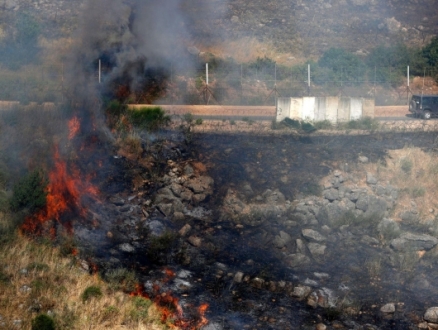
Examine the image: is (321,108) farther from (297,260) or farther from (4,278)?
(4,278)

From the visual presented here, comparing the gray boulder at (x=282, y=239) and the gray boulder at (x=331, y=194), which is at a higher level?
the gray boulder at (x=331, y=194)

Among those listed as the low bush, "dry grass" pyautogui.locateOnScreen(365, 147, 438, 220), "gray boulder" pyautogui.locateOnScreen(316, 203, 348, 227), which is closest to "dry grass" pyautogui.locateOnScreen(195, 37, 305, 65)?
"dry grass" pyautogui.locateOnScreen(365, 147, 438, 220)

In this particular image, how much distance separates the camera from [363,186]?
54.3ft

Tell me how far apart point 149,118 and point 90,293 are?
10.7 meters

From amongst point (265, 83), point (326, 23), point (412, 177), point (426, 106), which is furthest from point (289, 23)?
point (412, 177)

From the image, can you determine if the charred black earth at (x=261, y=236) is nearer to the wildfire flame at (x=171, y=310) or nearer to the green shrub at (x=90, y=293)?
the wildfire flame at (x=171, y=310)

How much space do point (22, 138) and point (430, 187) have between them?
13127 mm

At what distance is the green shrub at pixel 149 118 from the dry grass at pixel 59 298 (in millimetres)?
8658

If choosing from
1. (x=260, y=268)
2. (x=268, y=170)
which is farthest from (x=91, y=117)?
(x=260, y=268)

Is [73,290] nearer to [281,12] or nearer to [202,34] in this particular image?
[202,34]

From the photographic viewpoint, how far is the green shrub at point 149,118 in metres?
19.2

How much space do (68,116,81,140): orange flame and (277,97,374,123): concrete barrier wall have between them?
806 centimetres

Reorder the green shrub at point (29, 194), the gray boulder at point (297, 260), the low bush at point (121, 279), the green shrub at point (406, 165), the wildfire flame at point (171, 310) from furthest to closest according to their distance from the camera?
the green shrub at point (406, 165) → the gray boulder at point (297, 260) → the green shrub at point (29, 194) → the low bush at point (121, 279) → the wildfire flame at point (171, 310)

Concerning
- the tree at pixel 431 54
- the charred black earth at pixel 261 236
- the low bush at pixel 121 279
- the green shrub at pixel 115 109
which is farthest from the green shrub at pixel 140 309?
the tree at pixel 431 54
